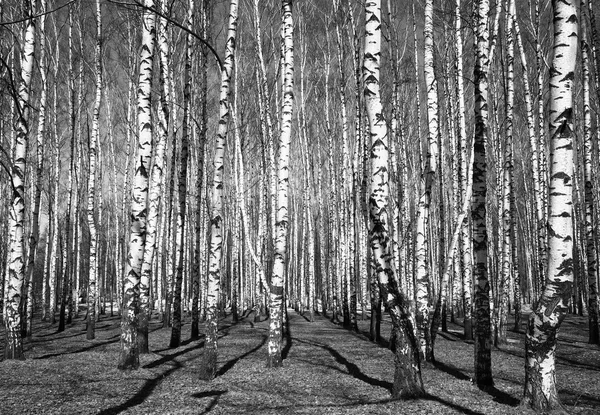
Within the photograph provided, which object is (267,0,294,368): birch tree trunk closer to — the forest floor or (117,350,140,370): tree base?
the forest floor

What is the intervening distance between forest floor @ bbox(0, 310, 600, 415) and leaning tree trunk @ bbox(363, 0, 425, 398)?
0.29 metres

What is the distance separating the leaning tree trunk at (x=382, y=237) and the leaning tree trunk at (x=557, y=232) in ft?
4.02

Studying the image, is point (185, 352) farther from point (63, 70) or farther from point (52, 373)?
point (63, 70)

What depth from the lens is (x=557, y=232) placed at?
4191mm

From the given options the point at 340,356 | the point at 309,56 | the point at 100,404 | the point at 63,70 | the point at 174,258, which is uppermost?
the point at 309,56

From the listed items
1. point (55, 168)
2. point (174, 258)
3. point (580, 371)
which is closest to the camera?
point (580, 371)

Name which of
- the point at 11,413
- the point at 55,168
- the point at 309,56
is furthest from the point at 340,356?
the point at 55,168

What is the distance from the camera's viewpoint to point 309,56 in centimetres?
1794

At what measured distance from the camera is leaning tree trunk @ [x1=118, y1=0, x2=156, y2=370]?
22.6 feet

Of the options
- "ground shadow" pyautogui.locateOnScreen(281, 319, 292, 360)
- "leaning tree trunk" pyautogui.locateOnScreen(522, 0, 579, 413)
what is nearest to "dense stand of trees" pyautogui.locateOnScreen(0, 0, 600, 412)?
"leaning tree trunk" pyautogui.locateOnScreen(522, 0, 579, 413)

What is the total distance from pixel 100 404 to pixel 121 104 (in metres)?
16.2

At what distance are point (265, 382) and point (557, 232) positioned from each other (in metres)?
4.57

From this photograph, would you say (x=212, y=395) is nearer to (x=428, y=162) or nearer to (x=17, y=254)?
(x=17, y=254)

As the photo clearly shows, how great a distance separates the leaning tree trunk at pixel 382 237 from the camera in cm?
498
